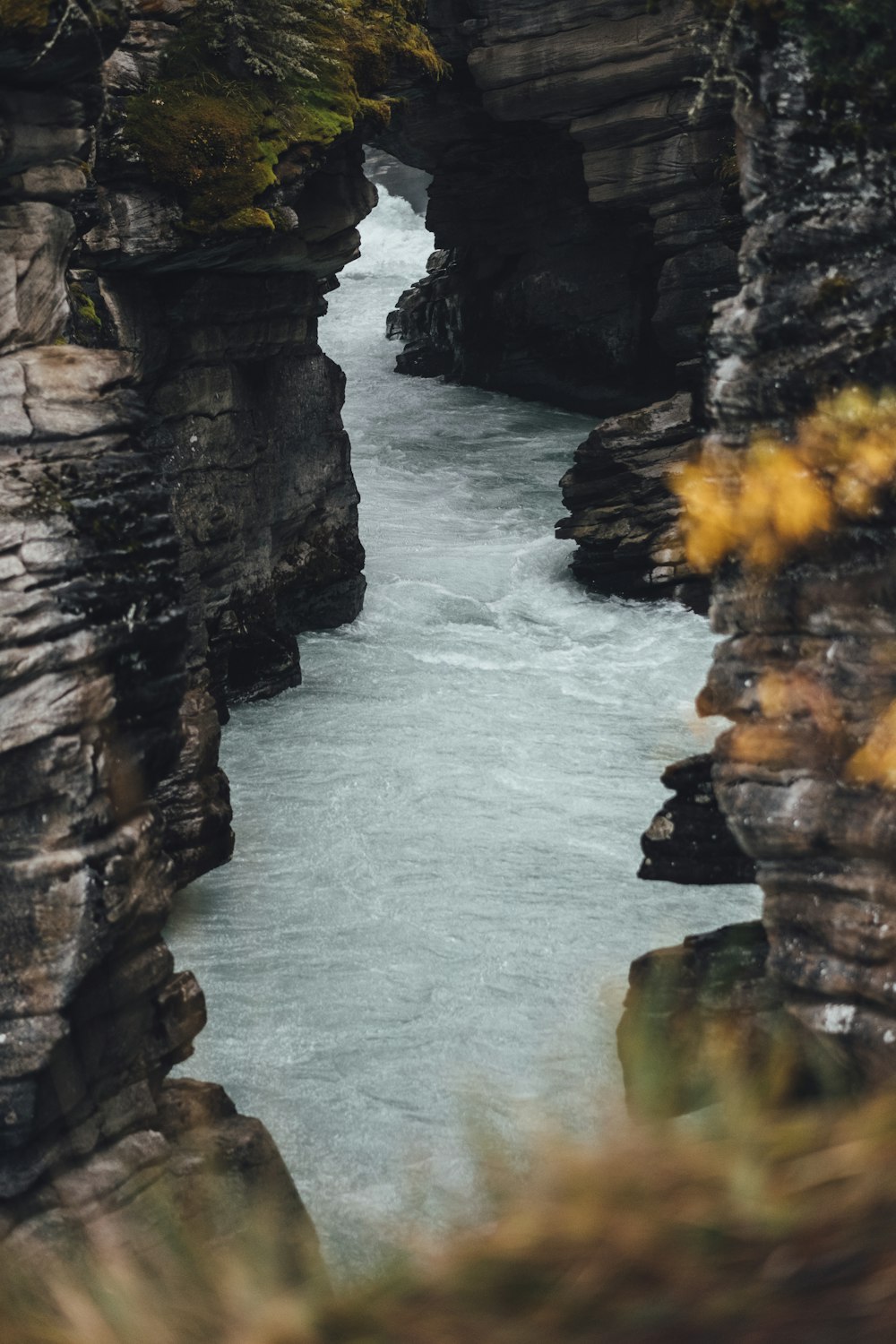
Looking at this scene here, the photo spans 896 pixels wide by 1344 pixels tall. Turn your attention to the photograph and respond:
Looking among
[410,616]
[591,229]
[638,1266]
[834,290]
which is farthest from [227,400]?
[638,1266]

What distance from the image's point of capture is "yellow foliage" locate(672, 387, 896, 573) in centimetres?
759

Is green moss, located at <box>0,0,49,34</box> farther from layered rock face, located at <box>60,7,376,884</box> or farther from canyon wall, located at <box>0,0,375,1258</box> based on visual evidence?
layered rock face, located at <box>60,7,376,884</box>

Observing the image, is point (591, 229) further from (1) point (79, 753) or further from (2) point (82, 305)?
(1) point (79, 753)

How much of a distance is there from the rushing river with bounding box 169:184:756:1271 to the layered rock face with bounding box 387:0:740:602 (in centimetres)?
191

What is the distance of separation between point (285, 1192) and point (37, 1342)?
7311 mm

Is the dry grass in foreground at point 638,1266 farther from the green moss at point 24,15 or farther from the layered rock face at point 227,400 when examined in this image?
the layered rock face at point 227,400

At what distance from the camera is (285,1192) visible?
9.80 m

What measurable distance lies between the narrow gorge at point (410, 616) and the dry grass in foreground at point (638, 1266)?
1.70 ft

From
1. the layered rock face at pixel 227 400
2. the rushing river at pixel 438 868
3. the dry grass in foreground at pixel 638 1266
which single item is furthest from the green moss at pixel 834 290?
the layered rock face at pixel 227 400

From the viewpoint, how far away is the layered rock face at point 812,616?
25.2 feet

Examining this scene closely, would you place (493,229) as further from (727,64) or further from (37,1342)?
(37,1342)

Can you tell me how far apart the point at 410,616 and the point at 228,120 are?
7843 mm

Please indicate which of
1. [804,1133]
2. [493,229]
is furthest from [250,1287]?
[493,229]

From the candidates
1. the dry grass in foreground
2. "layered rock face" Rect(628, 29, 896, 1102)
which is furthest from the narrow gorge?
the dry grass in foreground
